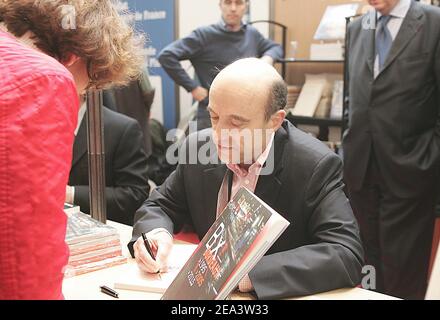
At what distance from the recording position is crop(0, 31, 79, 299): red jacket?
0.70 m

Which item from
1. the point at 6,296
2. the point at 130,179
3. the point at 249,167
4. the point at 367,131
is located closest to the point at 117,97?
the point at 130,179

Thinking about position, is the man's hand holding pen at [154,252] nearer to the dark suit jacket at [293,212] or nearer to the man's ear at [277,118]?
the dark suit jacket at [293,212]

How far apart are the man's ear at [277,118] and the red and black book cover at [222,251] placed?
48 centimetres

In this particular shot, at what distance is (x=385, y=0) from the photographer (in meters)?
2.60

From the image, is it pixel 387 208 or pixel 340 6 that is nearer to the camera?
pixel 387 208

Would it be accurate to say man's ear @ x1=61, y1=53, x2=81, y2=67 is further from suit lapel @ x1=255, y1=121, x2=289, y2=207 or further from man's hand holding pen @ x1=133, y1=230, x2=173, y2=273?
suit lapel @ x1=255, y1=121, x2=289, y2=207

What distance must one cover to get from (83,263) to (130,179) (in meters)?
0.94

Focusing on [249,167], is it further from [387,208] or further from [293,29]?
[293,29]

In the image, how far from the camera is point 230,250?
1.06 metres

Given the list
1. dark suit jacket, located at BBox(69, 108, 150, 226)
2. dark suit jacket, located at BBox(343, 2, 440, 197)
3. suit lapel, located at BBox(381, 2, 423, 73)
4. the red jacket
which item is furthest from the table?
suit lapel, located at BBox(381, 2, 423, 73)

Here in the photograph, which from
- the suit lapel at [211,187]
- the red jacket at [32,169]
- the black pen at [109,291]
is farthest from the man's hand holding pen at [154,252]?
the red jacket at [32,169]

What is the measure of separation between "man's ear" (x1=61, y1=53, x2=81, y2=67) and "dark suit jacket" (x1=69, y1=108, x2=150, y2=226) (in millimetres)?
1144

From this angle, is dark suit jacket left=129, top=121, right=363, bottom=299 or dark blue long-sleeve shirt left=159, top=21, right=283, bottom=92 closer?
dark suit jacket left=129, top=121, right=363, bottom=299
